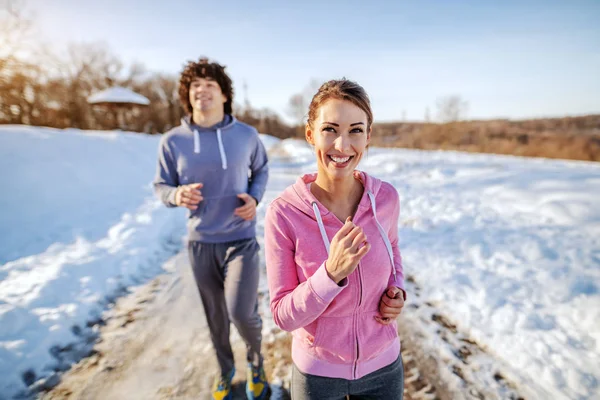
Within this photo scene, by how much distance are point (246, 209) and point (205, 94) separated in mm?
937

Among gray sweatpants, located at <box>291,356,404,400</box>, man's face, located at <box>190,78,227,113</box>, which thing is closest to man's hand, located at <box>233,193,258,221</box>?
man's face, located at <box>190,78,227,113</box>

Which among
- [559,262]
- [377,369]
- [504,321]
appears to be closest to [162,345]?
[377,369]

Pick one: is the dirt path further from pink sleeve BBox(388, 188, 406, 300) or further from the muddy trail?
pink sleeve BBox(388, 188, 406, 300)

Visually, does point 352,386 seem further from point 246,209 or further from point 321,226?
point 246,209

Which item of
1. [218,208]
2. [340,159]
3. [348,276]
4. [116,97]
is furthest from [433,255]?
[116,97]

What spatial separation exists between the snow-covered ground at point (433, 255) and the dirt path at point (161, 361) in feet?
1.01

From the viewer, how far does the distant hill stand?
19328 mm

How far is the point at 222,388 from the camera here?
2324 mm

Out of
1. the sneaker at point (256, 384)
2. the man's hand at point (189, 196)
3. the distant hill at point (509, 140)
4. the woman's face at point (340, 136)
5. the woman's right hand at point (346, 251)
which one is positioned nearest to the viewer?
→ the woman's right hand at point (346, 251)

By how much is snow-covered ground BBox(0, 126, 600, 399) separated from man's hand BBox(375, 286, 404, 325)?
1.83m

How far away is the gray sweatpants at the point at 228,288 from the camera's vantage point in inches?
83.0

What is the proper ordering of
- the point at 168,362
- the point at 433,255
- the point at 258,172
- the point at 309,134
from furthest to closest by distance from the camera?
the point at 433,255, the point at 168,362, the point at 258,172, the point at 309,134

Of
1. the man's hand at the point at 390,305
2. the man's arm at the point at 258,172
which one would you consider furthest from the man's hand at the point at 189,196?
the man's hand at the point at 390,305

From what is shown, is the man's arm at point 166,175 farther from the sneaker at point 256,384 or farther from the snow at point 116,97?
the snow at point 116,97
